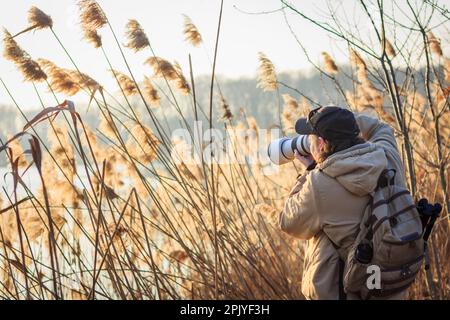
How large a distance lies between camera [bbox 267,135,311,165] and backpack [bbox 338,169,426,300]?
0.43 m

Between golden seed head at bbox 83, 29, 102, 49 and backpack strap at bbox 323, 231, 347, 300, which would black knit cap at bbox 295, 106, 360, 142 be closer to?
backpack strap at bbox 323, 231, 347, 300

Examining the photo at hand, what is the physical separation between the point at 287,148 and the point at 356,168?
1.71 feet

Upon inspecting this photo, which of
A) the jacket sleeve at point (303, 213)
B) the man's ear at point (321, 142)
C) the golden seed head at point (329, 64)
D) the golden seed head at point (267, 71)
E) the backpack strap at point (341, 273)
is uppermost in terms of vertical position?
the golden seed head at point (329, 64)

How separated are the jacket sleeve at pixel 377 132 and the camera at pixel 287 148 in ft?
0.94

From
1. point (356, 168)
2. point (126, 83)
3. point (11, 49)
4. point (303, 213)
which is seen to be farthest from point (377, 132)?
point (11, 49)

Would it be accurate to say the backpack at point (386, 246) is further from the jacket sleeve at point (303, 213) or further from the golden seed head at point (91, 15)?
the golden seed head at point (91, 15)

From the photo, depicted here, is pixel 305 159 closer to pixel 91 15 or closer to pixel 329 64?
pixel 91 15

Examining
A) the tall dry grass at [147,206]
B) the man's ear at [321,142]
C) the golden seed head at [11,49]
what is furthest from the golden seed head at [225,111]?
the man's ear at [321,142]

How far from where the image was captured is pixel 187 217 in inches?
176

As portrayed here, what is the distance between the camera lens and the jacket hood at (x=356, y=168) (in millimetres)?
2402

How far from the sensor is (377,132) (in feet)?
9.19

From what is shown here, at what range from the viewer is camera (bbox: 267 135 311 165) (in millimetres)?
2807

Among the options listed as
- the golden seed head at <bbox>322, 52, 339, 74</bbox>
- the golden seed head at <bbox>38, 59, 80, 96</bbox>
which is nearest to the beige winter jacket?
the golden seed head at <bbox>38, 59, 80, 96</bbox>
